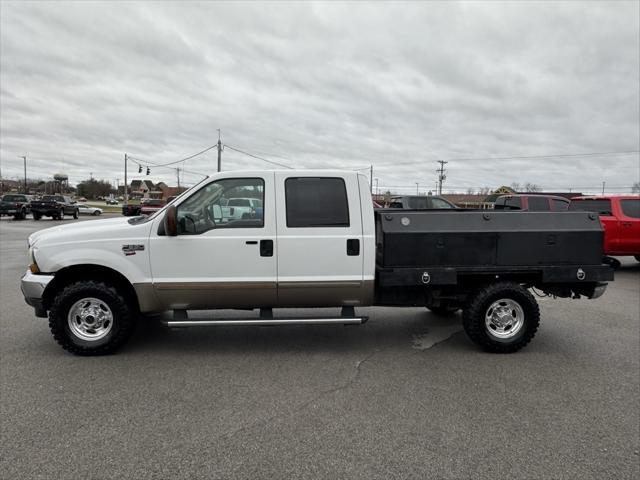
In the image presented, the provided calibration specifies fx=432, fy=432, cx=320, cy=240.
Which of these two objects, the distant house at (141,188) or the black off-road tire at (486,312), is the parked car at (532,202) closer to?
the black off-road tire at (486,312)

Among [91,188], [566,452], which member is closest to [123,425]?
[566,452]

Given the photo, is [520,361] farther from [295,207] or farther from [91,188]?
[91,188]

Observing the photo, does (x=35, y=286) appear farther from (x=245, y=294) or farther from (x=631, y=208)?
(x=631, y=208)

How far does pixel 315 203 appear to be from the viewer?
15.5 feet

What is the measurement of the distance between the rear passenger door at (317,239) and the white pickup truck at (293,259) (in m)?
0.01

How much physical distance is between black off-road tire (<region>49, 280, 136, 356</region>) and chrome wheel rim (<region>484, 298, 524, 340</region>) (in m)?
4.01

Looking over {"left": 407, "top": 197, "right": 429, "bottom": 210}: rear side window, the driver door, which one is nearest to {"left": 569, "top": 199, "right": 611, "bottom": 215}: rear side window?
{"left": 407, "top": 197, "right": 429, "bottom": 210}: rear side window

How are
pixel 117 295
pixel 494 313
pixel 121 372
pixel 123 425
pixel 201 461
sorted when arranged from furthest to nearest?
pixel 494 313 → pixel 117 295 → pixel 121 372 → pixel 123 425 → pixel 201 461

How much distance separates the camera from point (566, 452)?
298 centimetres

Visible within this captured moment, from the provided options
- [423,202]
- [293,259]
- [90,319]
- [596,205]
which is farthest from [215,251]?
[423,202]

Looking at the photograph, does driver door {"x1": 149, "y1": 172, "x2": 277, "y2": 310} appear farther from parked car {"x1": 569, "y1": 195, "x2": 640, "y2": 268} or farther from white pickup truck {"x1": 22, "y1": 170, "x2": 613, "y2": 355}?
parked car {"x1": 569, "y1": 195, "x2": 640, "y2": 268}

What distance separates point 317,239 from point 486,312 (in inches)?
81.3

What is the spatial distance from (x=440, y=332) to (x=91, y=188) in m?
112

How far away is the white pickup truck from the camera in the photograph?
456cm
